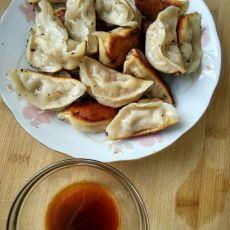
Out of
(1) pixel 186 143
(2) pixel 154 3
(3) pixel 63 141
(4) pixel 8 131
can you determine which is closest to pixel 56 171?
(3) pixel 63 141

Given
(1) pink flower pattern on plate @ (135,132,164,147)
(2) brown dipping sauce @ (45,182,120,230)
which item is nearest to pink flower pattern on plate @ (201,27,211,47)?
(1) pink flower pattern on plate @ (135,132,164,147)

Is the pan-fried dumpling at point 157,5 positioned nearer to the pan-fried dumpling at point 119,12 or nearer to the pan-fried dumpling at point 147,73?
the pan-fried dumpling at point 119,12

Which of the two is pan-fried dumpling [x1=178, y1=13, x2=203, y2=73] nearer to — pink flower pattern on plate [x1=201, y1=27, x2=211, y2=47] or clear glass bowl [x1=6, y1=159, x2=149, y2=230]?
pink flower pattern on plate [x1=201, y1=27, x2=211, y2=47]

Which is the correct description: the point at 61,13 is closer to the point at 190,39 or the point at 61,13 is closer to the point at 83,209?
the point at 190,39

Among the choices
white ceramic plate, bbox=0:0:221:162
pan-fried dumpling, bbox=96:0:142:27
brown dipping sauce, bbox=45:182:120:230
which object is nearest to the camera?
brown dipping sauce, bbox=45:182:120:230

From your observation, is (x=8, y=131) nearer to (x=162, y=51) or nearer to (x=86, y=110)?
(x=86, y=110)

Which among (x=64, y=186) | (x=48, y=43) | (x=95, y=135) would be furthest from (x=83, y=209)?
(x=48, y=43)
